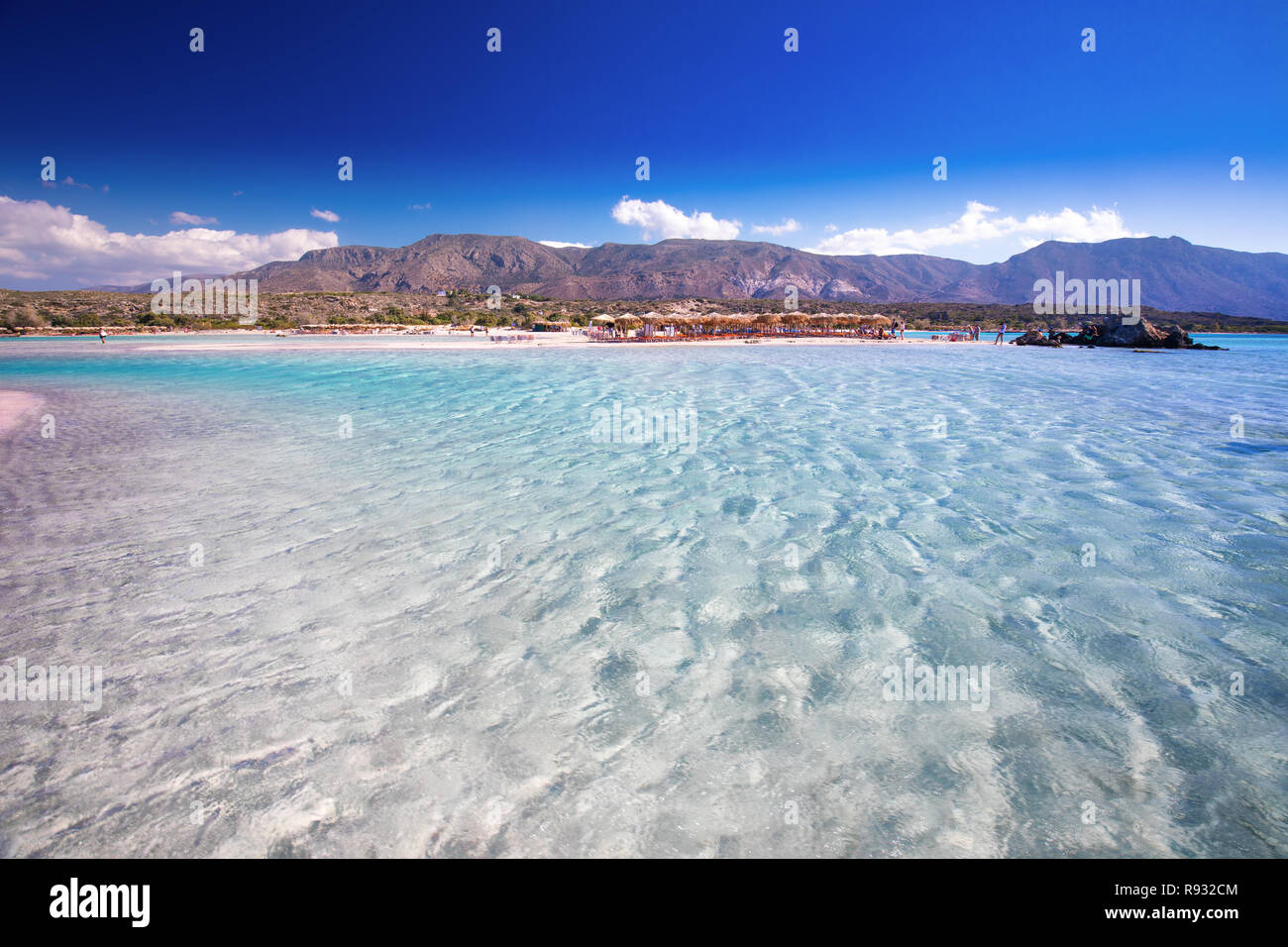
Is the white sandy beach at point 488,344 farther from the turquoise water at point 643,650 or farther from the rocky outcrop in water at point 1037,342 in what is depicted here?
the turquoise water at point 643,650

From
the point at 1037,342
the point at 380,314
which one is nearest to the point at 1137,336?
the point at 1037,342

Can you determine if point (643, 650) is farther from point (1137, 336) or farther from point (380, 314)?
point (380, 314)

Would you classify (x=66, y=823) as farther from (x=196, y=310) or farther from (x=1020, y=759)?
(x=196, y=310)

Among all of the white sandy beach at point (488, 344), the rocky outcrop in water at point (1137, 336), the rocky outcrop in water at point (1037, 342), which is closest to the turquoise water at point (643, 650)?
the white sandy beach at point (488, 344)

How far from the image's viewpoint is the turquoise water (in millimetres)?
2439

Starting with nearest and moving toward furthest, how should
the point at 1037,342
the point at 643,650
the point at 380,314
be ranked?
the point at 643,650 < the point at 1037,342 < the point at 380,314

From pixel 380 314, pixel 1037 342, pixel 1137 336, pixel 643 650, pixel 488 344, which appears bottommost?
pixel 643 650

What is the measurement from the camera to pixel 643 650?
3.74 m

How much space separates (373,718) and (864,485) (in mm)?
6338

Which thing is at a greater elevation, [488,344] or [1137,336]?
[1137,336]

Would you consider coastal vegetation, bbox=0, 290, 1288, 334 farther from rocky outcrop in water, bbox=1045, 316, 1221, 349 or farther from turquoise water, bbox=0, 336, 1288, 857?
turquoise water, bbox=0, 336, 1288, 857
